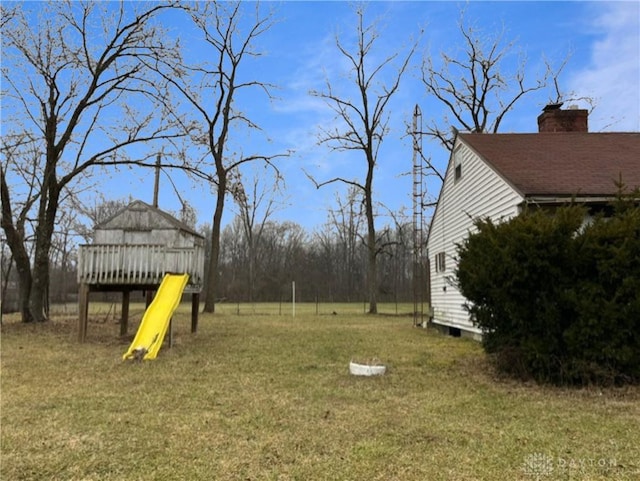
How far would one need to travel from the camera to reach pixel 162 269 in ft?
35.7

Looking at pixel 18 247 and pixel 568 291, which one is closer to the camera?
pixel 568 291

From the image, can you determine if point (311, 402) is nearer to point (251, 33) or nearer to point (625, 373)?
point (625, 373)

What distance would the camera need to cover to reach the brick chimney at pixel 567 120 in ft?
44.3

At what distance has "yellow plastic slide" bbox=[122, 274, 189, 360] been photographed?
27.7 feet

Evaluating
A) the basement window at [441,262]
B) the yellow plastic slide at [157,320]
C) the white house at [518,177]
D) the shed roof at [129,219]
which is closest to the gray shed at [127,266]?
the yellow plastic slide at [157,320]

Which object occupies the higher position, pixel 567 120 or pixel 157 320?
pixel 567 120

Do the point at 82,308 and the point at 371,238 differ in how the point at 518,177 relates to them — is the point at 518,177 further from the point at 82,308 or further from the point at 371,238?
the point at 371,238

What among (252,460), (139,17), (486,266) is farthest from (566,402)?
(139,17)

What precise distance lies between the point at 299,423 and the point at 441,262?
11.1 metres

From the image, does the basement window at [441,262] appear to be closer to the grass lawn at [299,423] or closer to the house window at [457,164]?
the house window at [457,164]

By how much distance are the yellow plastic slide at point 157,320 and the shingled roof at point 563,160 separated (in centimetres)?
681

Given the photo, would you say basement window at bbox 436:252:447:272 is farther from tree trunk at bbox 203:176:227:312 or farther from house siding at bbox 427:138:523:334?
tree trunk at bbox 203:176:227:312

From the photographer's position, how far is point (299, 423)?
462cm

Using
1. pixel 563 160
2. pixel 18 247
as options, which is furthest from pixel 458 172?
pixel 18 247
